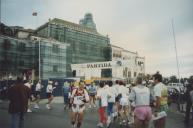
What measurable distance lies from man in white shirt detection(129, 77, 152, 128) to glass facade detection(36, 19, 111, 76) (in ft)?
308

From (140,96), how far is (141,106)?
246 mm

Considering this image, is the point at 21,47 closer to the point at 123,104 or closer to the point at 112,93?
the point at 112,93

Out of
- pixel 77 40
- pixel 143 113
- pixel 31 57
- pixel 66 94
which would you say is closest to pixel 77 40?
pixel 77 40

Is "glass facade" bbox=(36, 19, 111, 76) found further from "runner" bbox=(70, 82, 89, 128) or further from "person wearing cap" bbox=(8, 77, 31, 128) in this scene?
"person wearing cap" bbox=(8, 77, 31, 128)

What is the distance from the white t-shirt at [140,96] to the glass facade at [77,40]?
93.8 m

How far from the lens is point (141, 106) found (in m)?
7.83

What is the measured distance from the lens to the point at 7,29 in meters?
91.3

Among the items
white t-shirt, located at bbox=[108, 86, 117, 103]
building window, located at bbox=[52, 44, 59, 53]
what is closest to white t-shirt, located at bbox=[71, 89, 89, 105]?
white t-shirt, located at bbox=[108, 86, 117, 103]

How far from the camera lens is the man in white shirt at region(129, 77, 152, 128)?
25.2ft

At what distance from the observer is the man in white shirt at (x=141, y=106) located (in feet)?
25.2

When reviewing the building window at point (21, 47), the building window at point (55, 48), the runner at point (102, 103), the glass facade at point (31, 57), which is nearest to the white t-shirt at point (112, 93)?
the runner at point (102, 103)

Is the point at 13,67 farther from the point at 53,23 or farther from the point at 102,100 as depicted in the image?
the point at 102,100

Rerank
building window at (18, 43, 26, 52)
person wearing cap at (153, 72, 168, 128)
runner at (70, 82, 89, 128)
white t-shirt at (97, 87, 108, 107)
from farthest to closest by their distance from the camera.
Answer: building window at (18, 43, 26, 52), white t-shirt at (97, 87, 108, 107), runner at (70, 82, 89, 128), person wearing cap at (153, 72, 168, 128)

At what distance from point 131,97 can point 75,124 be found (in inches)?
160
